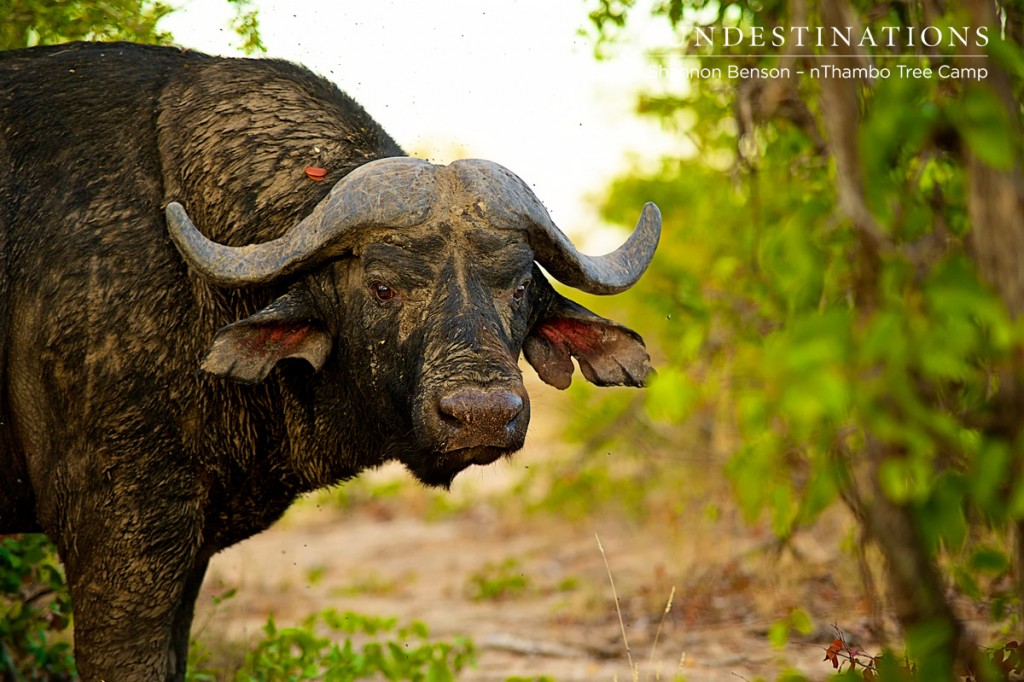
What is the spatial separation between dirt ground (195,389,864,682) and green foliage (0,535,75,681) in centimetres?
74

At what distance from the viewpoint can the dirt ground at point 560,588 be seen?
22.7 ft

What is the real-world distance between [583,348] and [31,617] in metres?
2.95

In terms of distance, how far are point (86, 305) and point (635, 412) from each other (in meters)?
6.30

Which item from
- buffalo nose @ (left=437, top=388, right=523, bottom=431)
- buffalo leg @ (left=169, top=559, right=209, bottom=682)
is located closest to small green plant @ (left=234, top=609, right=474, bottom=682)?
buffalo leg @ (left=169, top=559, right=209, bottom=682)

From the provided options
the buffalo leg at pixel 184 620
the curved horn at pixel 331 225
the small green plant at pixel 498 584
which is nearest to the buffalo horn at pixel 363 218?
the curved horn at pixel 331 225

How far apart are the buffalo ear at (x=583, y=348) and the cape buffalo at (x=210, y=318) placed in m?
0.16

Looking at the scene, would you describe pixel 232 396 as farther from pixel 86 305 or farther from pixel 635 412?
pixel 635 412

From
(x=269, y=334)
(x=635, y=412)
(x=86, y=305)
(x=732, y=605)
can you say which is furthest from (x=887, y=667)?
(x=635, y=412)

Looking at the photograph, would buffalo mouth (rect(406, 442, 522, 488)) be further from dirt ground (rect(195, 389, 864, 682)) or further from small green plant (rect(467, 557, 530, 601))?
small green plant (rect(467, 557, 530, 601))

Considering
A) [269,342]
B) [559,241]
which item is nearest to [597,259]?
[559,241]

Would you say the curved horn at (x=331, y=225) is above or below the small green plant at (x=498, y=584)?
above

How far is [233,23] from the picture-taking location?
18.2 feet

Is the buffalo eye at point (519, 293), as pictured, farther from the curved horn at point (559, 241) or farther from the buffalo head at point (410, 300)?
the curved horn at point (559, 241)

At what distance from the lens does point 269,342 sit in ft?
14.8
